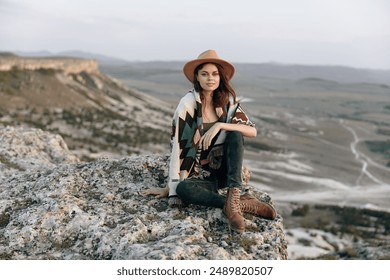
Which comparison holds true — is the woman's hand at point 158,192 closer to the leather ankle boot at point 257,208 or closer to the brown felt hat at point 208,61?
the leather ankle boot at point 257,208

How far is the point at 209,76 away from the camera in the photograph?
5.56 meters

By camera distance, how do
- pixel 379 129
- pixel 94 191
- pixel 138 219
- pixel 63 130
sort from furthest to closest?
pixel 379 129 → pixel 63 130 → pixel 94 191 → pixel 138 219

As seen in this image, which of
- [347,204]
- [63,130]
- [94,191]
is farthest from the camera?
[63,130]

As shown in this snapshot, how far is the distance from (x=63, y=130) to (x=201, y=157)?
3895cm

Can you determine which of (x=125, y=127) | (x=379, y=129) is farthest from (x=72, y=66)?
(x=379, y=129)

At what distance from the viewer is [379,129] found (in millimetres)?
86000

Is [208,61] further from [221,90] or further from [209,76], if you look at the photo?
[221,90]

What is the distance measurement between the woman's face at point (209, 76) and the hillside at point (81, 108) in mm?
28095

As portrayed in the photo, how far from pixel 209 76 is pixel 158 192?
1.77m

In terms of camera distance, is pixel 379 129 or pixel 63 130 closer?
pixel 63 130
